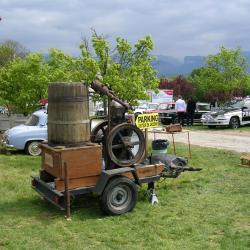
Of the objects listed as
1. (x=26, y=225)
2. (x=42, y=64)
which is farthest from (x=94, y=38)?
(x=26, y=225)

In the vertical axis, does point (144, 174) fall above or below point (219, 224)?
above

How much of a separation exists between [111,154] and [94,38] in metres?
13.2

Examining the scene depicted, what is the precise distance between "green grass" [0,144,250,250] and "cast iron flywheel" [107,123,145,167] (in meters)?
0.83

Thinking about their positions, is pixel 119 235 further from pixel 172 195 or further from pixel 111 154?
pixel 172 195

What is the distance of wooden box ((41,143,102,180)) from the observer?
7.92 metres

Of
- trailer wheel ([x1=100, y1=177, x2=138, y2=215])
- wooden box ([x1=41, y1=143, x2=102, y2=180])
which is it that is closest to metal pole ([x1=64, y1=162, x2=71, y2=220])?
wooden box ([x1=41, y1=143, x2=102, y2=180])

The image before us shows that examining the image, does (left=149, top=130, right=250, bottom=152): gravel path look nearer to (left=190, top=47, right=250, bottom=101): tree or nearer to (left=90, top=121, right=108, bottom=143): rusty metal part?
(left=90, top=121, right=108, bottom=143): rusty metal part

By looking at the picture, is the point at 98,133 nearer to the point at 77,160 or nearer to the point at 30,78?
the point at 77,160

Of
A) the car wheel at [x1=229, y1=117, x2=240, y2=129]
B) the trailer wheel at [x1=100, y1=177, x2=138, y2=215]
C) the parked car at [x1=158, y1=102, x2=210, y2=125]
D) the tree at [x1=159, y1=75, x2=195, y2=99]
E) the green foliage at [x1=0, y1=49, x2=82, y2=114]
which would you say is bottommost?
the trailer wheel at [x1=100, y1=177, x2=138, y2=215]

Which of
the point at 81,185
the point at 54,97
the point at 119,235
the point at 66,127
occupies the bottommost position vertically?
the point at 119,235

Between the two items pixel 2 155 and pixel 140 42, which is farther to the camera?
pixel 140 42

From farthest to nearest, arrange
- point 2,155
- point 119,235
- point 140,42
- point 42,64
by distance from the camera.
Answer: point 42,64
point 140,42
point 2,155
point 119,235

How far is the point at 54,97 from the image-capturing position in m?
8.17

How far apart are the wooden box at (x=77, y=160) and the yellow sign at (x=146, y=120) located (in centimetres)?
284
